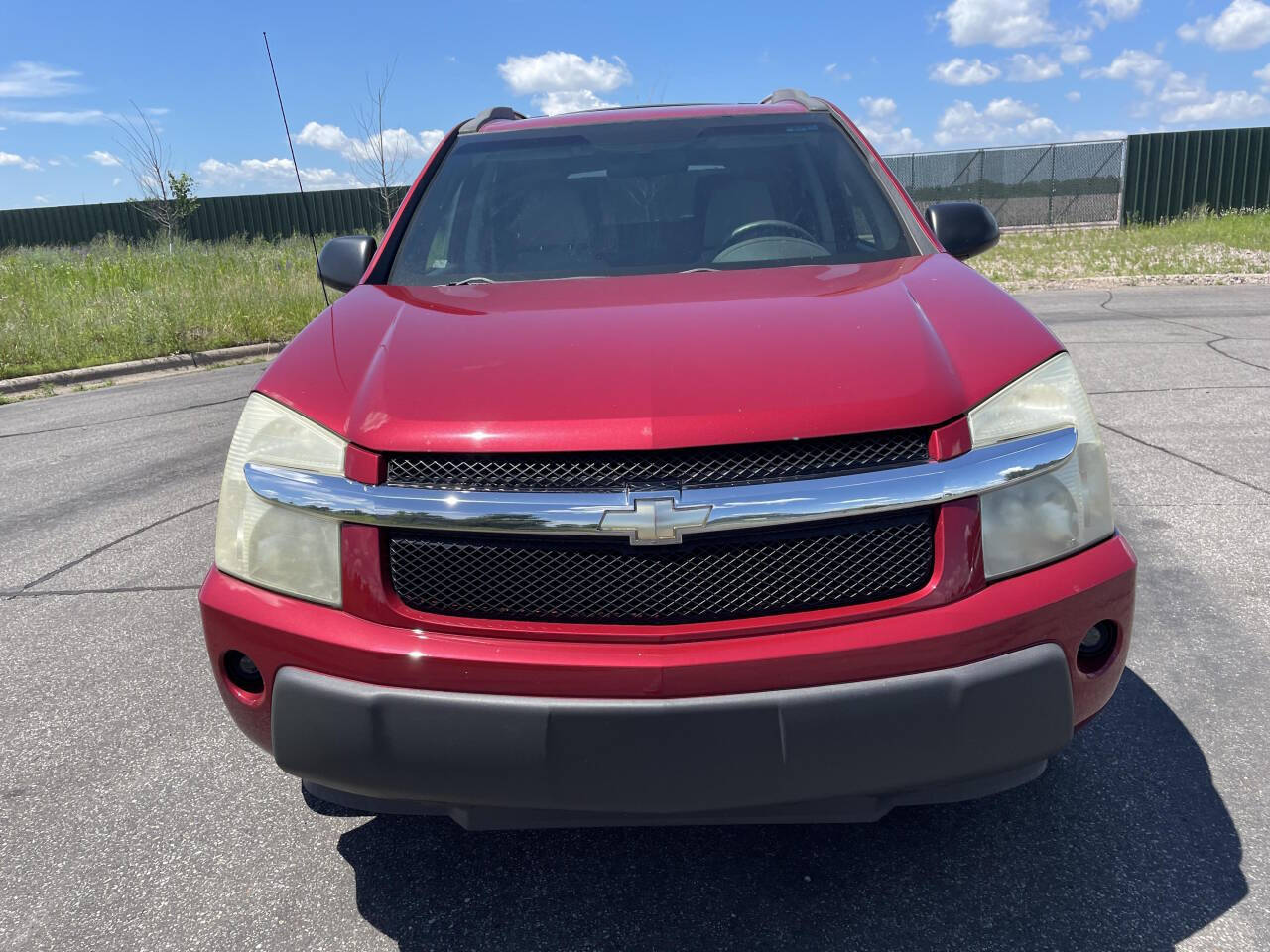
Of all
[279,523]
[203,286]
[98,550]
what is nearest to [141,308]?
[203,286]

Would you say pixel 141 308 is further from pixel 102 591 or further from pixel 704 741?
pixel 704 741

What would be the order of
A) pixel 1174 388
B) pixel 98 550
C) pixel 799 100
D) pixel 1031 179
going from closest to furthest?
pixel 799 100
pixel 98 550
pixel 1174 388
pixel 1031 179

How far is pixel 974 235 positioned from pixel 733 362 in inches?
63.6

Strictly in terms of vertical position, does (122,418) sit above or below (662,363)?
below

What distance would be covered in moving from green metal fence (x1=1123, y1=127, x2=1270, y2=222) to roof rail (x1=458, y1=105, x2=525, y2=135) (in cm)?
2802

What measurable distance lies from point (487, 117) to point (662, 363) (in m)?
2.39

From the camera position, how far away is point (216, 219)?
3722 cm

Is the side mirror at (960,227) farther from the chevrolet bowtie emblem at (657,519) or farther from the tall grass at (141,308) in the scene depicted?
the tall grass at (141,308)

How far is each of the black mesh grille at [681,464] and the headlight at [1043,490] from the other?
0.18m

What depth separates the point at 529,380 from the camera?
196cm

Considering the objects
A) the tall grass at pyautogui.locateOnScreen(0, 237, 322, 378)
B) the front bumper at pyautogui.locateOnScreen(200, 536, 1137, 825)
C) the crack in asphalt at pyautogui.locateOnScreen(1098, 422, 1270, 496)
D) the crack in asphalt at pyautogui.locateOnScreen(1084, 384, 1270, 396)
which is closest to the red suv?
the front bumper at pyautogui.locateOnScreen(200, 536, 1137, 825)

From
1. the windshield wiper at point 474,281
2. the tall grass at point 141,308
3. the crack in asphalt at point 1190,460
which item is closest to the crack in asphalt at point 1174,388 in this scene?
the crack in asphalt at point 1190,460

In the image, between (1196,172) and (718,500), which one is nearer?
(718,500)

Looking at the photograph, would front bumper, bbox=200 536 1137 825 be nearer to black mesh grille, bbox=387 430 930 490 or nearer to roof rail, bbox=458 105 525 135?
black mesh grille, bbox=387 430 930 490
